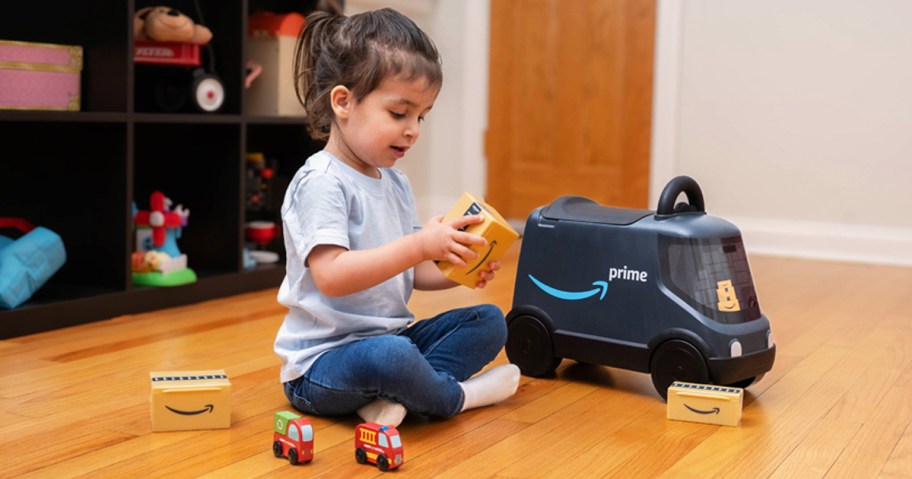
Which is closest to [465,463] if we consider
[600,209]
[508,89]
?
[600,209]

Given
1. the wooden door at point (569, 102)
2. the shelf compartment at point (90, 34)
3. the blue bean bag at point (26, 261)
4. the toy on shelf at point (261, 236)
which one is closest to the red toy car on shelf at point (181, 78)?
the shelf compartment at point (90, 34)

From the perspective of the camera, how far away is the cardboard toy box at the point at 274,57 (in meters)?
2.49

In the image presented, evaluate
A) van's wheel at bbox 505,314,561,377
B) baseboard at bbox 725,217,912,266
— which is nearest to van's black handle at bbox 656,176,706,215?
van's wheel at bbox 505,314,561,377

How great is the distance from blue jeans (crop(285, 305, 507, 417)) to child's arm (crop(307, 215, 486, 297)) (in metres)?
0.09

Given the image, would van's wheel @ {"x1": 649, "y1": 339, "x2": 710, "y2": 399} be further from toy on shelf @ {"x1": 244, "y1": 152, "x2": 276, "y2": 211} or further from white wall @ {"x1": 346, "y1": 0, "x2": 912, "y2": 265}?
white wall @ {"x1": 346, "y1": 0, "x2": 912, "y2": 265}

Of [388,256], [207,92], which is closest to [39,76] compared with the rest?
[207,92]

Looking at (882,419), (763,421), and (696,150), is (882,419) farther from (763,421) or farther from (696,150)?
(696,150)

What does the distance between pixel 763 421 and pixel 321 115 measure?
74 centimetres

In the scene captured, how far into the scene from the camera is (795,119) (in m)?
3.16

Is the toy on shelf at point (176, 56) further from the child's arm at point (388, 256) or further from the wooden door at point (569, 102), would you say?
the wooden door at point (569, 102)

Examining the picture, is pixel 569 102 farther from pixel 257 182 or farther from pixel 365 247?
pixel 365 247

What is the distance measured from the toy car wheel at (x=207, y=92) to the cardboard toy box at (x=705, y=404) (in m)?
1.32

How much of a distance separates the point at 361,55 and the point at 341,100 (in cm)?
7

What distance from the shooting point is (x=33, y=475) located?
114cm
